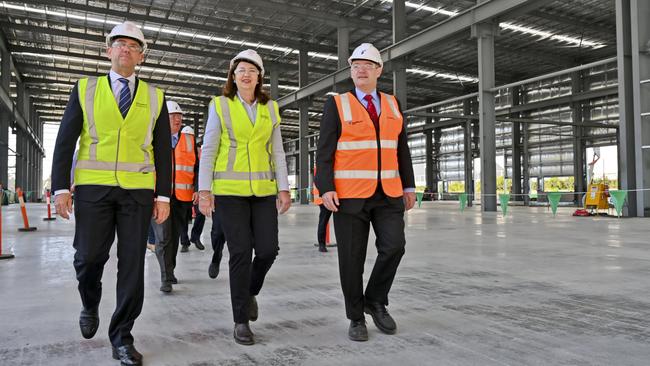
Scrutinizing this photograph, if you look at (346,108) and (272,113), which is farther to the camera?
(272,113)

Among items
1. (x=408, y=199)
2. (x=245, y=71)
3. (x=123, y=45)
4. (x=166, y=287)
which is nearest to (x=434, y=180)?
(x=166, y=287)

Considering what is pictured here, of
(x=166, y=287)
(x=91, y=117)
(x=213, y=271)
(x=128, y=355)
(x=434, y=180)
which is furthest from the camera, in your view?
(x=434, y=180)

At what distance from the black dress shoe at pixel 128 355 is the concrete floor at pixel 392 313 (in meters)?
0.12

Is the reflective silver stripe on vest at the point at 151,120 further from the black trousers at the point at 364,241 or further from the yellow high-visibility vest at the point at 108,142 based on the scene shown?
the black trousers at the point at 364,241

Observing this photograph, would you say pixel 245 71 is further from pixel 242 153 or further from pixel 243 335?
pixel 243 335

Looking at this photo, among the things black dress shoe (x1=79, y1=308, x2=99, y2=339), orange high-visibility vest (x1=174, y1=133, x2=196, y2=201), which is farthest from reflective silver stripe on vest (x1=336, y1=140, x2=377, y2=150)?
orange high-visibility vest (x1=174, y1=133, x2=196, y2=201)

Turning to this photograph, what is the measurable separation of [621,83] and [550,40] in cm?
1482

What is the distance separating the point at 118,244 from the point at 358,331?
153 centimetres

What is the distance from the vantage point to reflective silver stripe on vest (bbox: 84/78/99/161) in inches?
110

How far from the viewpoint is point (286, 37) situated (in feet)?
96.6

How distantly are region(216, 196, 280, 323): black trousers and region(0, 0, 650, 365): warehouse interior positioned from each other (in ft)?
1.08

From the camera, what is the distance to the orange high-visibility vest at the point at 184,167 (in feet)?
18.9

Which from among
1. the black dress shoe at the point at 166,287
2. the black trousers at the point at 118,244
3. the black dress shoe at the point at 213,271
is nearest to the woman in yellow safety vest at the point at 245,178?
the black trousers at the point at 118,244

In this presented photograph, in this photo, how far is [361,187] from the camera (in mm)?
3236
